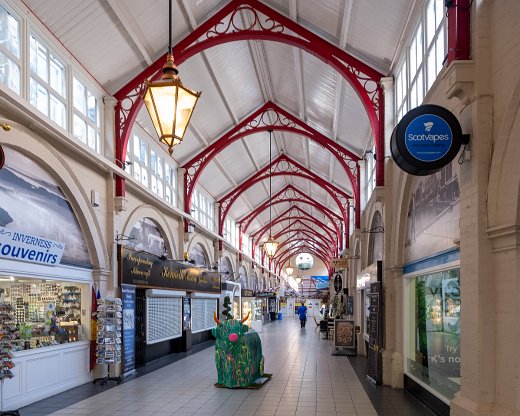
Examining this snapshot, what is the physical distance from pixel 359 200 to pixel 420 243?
8457 mm

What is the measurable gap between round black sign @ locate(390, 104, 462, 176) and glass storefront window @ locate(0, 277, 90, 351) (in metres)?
5.91

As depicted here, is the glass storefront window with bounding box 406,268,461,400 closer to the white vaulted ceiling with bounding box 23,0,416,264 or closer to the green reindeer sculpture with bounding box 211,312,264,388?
the green reindeer sculpture with bounding box 211,312,264,388

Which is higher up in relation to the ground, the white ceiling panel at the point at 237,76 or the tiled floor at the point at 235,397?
the white ceiling panel at the point at 237,76

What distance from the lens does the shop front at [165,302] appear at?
1283cm

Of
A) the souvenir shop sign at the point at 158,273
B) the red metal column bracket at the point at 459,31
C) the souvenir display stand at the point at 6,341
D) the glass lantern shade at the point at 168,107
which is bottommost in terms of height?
the souvenir display stand at the point at 6,341

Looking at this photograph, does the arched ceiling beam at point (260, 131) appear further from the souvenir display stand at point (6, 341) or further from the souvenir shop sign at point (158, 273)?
the souvenir display stand at point (6, 341)

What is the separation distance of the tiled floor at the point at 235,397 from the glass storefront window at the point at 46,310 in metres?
1.00

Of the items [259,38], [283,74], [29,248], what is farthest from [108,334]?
[283,74]

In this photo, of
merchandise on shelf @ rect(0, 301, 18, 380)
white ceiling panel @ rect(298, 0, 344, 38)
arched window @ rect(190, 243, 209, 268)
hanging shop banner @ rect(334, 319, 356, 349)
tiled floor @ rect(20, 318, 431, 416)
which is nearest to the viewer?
merchandise on shelf @ rect(0, 301, 18, 380)

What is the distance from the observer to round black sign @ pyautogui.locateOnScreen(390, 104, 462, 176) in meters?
5.47

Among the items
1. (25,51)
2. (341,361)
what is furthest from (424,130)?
(341,361)

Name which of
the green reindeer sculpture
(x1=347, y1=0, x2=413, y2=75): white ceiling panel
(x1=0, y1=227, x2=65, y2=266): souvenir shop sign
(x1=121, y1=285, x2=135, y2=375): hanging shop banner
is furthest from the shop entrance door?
(x1=347, y1=0, x2=413, y2=75): white ceiling panel

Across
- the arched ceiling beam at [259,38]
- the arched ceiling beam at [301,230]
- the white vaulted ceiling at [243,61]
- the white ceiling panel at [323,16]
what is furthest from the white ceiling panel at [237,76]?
the arched ceiling beam at [301,230]

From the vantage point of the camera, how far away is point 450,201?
6820mm
